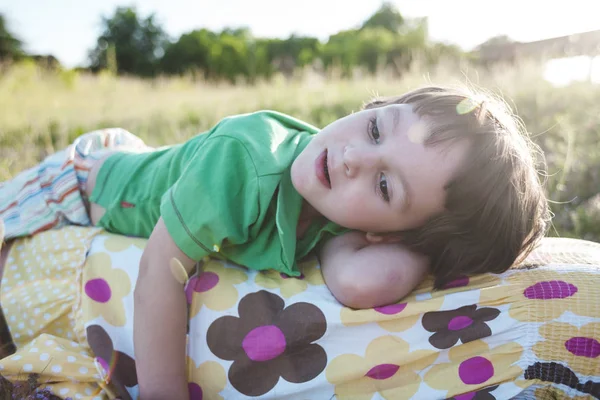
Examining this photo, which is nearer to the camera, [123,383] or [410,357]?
[410,357]

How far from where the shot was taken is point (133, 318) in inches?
68.3

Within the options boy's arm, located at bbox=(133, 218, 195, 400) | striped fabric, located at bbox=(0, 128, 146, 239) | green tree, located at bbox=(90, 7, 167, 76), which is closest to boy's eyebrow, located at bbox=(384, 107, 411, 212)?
boy's arm, located at bbox=(133, 218, 195, 400)

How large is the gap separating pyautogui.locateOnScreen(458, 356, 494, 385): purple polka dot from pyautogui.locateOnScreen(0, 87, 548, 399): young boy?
0.28 metres

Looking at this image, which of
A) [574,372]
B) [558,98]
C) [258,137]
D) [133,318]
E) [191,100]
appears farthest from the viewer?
[191,100]

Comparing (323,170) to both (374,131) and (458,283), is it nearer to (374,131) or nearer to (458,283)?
(374,131)

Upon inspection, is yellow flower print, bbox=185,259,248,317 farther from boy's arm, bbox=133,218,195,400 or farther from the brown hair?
the brown hair

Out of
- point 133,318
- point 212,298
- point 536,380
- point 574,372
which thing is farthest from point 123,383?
point 574,372

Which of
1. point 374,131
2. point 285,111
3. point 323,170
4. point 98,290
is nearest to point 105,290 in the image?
point 98,290

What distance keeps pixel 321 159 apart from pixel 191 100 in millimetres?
7688

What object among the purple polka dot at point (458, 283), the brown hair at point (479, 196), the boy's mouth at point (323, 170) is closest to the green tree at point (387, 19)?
the brown hair at point (479, 196)

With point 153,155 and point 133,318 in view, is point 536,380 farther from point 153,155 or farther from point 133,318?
point 153,155

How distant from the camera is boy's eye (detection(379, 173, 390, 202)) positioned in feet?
5.55

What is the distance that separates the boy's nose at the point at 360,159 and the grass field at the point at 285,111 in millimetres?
1232

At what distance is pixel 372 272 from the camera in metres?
1.65
